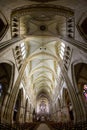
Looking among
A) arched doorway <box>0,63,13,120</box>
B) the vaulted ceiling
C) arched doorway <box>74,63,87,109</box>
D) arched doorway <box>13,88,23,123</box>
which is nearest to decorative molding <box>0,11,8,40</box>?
the vaulted ceiling

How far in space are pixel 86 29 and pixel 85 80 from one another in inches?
306

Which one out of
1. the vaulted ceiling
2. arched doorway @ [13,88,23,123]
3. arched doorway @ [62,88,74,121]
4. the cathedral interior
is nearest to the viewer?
the vaulted ceiling

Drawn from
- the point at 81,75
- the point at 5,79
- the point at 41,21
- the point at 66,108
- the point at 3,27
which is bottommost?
the point at 66,108

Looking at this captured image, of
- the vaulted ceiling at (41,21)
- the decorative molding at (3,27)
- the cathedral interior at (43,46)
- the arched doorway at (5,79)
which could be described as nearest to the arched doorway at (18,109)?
the cathedral interior at (43,46)

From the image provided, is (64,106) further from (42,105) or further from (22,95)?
(42,105)

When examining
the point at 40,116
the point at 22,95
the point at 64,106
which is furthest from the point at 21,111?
the point at 40,116

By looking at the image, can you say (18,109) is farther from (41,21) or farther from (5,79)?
(41,21)

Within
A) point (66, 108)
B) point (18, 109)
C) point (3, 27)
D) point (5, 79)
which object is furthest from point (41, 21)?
point (66, 108)

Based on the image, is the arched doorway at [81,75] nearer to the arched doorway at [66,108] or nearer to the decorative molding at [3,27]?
the arched doorway at [66,108]

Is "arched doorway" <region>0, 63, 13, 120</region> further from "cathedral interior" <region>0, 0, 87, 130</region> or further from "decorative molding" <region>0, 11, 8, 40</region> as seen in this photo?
"decorative molding" <region>0, 11, 8, 40</region>

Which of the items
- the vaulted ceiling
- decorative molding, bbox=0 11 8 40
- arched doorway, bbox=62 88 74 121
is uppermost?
the vaulted ceiling

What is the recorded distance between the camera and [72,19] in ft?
36.2

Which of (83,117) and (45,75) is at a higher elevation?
(45,75)

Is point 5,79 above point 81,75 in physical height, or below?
below
